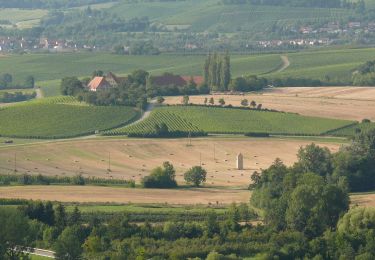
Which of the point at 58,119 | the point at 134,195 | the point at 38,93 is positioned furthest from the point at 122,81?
the point at 134,195

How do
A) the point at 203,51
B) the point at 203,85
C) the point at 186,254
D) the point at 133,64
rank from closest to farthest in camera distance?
1. the point at 186,254
2. the point at 203,85
3. the point at 133,64
4. the point at 203,51

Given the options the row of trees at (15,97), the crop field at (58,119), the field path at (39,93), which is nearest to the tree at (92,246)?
the crop field at (58,119)

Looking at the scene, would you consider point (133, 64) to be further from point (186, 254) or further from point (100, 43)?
point (186, 254)

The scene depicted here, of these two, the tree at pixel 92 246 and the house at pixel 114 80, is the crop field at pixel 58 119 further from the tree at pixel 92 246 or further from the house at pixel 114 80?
the tree at pixel 92 246

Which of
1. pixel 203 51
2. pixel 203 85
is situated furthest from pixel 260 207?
pixel 203 51

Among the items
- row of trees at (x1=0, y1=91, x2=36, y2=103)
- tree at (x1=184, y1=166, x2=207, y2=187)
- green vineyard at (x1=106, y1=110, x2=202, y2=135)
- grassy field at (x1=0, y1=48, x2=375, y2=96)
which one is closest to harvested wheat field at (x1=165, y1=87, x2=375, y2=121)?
green vineyard at (x1=106, y1=110, x2=202, y2=135)

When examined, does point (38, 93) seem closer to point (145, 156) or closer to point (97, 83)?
point (97, 83)

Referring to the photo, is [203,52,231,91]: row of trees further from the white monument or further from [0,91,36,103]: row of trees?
the white monument
